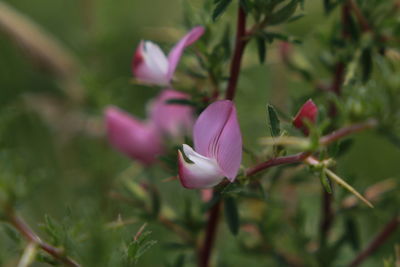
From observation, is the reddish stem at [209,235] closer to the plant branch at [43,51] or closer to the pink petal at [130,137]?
the pink petal at [130,137]

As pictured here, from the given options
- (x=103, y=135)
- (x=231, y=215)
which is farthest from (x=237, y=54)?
(x=103, y=135)

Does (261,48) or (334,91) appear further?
(334,91)

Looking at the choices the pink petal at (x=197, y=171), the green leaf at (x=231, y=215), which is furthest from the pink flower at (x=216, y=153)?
the green leaf at (x=231, y=215)

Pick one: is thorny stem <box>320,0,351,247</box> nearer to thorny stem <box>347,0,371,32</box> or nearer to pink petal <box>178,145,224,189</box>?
thorny stem <box>347,0,371,32</box>

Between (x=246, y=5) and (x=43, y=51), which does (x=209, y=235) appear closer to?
(x=246, y=5)

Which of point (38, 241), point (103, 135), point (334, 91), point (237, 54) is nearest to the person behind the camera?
point (38, 241)

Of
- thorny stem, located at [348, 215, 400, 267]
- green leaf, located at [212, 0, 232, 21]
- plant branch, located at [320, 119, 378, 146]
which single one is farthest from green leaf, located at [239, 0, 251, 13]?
thorny stem, located at [348, 215, 400, 267]
